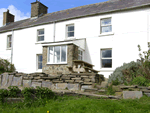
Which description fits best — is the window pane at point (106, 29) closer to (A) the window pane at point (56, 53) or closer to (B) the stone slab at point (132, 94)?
(A) the window pane at point (56, 53)

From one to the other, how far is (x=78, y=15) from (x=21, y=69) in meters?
8.39

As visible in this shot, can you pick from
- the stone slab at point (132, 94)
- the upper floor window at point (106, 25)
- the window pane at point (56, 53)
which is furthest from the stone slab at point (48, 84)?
→ the upper floor window at point (106, 25)

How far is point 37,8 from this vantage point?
20.2m

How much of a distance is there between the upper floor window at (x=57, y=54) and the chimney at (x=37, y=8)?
9476 mm

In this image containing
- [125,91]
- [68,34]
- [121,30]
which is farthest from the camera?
[68,34]

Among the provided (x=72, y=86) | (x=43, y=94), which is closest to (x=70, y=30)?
(x=72, y=86)

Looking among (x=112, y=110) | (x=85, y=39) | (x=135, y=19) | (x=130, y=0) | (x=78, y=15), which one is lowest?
(x=112, y=110)

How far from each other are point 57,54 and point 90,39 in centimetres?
360

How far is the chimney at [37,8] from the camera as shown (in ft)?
66.2

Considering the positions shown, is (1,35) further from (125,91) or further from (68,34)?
(125,91)

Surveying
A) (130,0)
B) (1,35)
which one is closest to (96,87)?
(130,0)

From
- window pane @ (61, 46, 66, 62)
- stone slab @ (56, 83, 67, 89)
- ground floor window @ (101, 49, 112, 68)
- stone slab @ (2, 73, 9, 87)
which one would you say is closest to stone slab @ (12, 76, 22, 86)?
stone slab @ (2, 73, 9, 87)

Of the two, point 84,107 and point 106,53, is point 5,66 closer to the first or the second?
point 106,53

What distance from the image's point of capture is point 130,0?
14.5 metres
